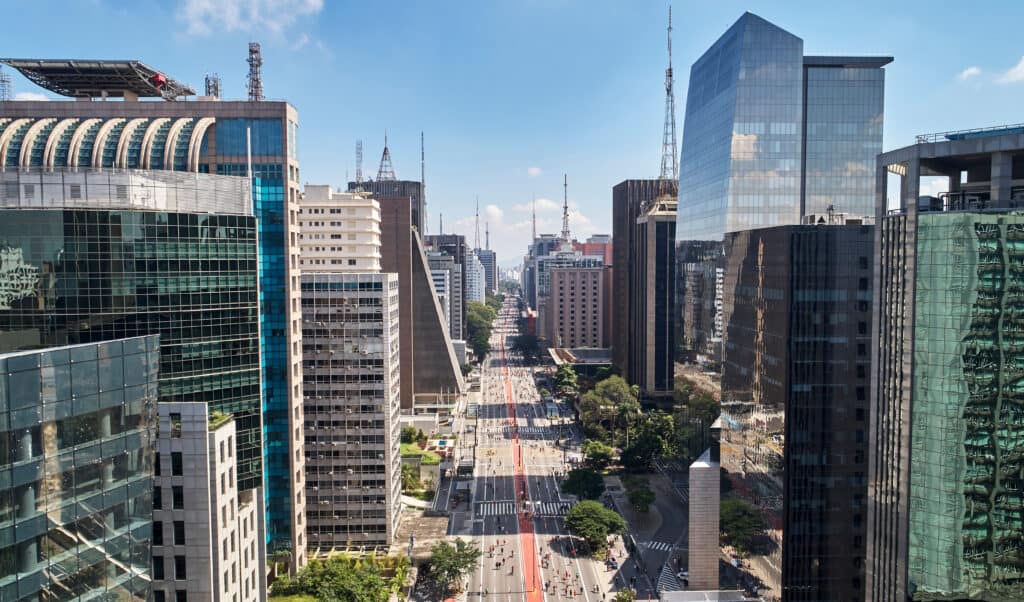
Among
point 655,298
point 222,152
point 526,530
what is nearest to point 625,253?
point 655,298

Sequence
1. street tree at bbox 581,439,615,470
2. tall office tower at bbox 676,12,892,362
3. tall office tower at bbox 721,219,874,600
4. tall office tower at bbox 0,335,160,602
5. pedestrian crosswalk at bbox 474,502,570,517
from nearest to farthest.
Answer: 1. tall office tower at bbox 0,335,160,602
2. tall office tower at bbox 721,219,874,600
3. tall office tower at bbox 676,12,892,362
4. pedestrian crosswalk at bbox 474,502,570,517
5. street tree at bbox 581,439,615,470

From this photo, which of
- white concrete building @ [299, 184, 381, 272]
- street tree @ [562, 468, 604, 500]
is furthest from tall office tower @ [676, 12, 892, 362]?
white concrete building @ [299, 184, 381, 272]

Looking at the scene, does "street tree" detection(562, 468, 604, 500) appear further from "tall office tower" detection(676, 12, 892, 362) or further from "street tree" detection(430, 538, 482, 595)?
"tall office tower" detection(676, 12, 892, 362)

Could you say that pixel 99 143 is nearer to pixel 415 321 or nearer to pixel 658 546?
pixel 658 546

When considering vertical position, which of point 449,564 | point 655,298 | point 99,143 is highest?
point 99,143

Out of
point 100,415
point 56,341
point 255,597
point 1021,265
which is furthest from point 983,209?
point 56,341

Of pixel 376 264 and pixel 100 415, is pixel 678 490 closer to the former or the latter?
pixel 376 264
